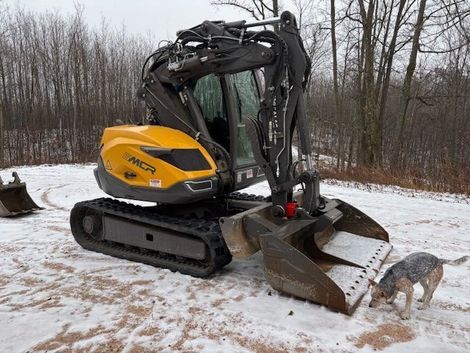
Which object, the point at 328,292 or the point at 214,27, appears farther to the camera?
the point at 214,27

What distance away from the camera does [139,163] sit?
435 centimetres

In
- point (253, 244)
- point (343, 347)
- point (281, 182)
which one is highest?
point (281, 182)

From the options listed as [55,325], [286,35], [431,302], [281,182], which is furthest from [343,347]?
[286,35]

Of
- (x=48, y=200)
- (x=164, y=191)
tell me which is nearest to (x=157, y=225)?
(x=164, y=191)

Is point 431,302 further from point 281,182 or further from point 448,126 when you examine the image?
point 448,126

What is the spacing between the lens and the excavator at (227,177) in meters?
3.75

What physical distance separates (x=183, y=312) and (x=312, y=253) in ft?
5.06

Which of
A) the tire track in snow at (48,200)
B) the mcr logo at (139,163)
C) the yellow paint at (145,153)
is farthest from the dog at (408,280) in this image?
the tire track in snow at (48,200)

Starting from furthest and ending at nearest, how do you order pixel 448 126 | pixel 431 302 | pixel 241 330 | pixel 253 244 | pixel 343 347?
pixel 448 126 < pixel 253 244 < pixel 431 302 < pixel 241 330 < pixel 343 347

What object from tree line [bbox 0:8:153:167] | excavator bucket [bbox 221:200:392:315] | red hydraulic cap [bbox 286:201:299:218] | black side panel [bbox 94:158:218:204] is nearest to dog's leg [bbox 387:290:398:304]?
excavator bucket [bbox 221:200:392:315]

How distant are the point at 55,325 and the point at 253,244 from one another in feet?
5.88

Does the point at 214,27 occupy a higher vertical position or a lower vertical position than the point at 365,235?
higher

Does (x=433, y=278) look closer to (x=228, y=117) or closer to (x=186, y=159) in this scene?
(x=186, y=159)

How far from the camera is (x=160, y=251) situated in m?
4.35
